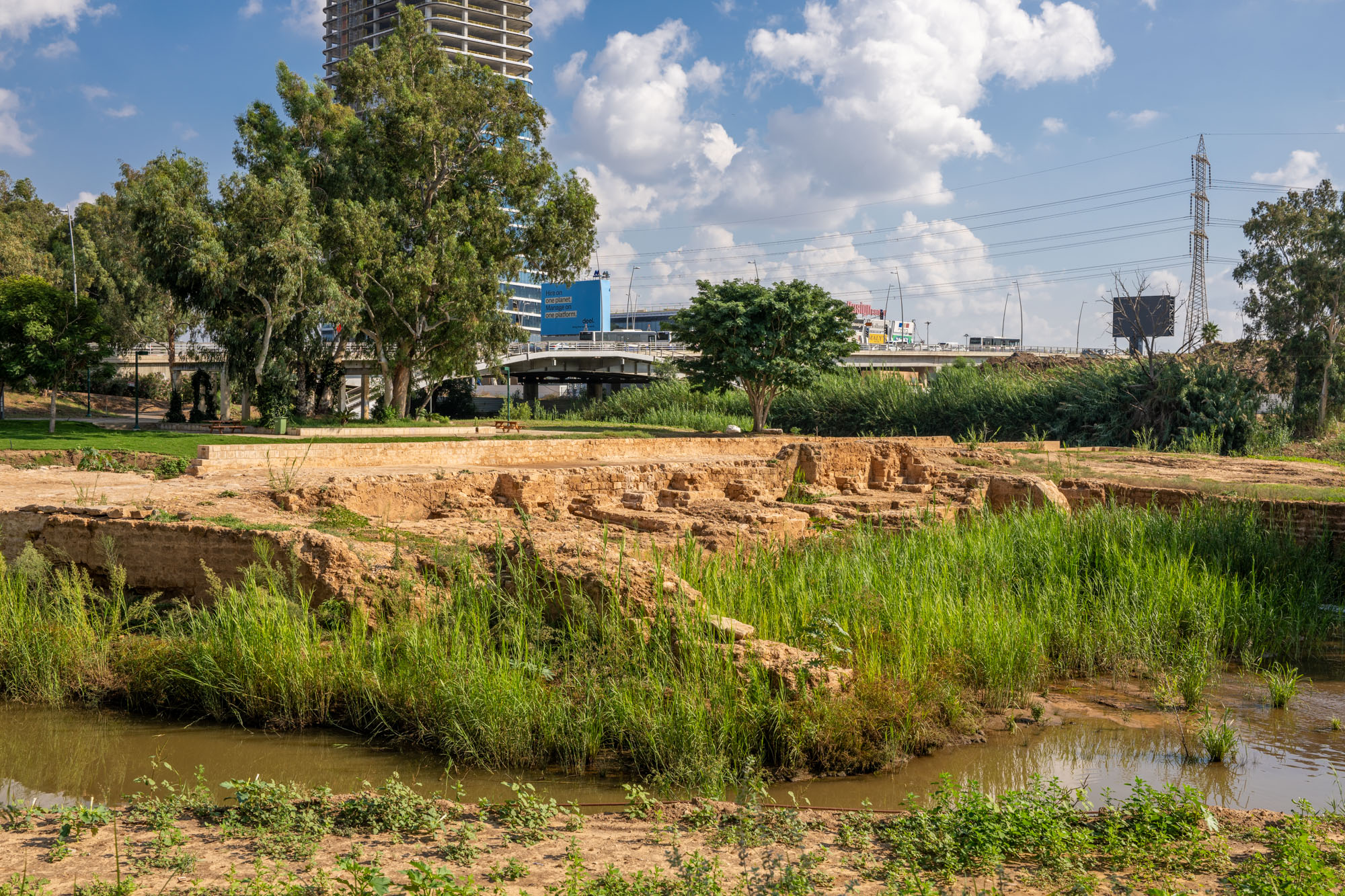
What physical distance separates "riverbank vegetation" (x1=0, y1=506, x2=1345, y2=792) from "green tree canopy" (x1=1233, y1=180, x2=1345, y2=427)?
2863 centimetres

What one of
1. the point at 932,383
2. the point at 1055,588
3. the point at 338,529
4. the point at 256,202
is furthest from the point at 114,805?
the point at 932,383

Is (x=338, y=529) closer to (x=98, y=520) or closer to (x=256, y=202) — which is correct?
(x=98, y=520)

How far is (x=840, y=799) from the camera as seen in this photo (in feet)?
18.0

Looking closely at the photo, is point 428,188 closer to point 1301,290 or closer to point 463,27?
point 1301,290

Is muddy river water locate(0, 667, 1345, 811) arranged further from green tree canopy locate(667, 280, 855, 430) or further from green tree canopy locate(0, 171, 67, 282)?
green tree canopy locate(0, 171, 67, 282)

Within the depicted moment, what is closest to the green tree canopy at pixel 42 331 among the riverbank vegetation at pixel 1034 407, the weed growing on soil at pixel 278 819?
the riverbank vegetation at pixel 1034 407

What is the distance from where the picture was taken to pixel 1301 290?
33.5 meters

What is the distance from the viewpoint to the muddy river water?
562cm

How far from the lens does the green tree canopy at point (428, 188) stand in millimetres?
28781

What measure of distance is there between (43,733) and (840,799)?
5535mm

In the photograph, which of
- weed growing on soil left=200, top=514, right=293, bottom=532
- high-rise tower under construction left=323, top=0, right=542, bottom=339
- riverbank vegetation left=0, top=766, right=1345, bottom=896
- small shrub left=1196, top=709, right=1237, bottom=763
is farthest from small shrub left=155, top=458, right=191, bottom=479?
high-rise tower under construction left=323, top=0, right=542, bottom=339

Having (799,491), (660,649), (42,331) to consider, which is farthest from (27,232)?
(660,649)

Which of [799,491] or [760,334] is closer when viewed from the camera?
[799,491]

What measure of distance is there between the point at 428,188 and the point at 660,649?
27.5 m
